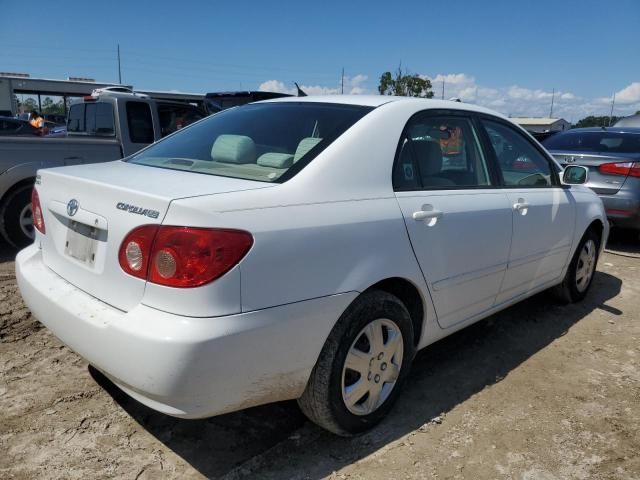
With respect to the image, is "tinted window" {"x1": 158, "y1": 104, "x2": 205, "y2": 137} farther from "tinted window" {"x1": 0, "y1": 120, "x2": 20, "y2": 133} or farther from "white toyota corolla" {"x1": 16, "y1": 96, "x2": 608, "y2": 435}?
"tinted window" {"x1": 0, "y1": 120, "x2": 20, "y2": 133}

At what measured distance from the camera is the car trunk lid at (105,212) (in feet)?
6.58

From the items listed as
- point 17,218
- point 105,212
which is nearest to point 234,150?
point 105,212

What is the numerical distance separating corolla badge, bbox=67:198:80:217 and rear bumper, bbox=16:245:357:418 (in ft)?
1.12

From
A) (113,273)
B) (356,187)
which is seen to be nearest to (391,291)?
(356,187)

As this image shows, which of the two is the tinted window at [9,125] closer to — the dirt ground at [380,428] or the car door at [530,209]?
the dirt ground at [380,428]

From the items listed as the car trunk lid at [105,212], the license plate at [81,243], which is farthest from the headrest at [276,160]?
the license plate at [81,243]

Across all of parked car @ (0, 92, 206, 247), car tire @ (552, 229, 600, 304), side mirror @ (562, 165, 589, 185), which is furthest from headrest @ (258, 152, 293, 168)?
parked car @ (0, 92, 206, 247)

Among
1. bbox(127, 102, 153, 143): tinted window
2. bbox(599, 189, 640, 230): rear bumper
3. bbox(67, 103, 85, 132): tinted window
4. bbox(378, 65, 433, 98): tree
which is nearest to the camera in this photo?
bbox(599, 189, 640, 230): rear bumper

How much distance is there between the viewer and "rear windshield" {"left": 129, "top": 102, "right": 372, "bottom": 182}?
2.45 m

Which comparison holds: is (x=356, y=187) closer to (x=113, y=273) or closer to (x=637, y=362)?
(x=113, y=273)

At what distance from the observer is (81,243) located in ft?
7.47

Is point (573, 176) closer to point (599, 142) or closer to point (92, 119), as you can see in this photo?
point (599, 142)

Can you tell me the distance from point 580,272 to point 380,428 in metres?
2.77

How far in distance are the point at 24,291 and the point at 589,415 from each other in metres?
3.06
